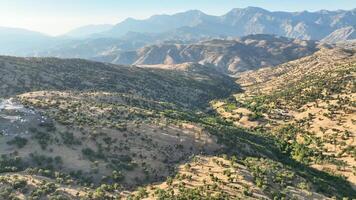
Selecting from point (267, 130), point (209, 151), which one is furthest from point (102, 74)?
point (209, 151)

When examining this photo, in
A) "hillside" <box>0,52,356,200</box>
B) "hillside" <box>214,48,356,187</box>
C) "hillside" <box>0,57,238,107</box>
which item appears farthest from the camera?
"hillside" <box>0,57,238,107</box>

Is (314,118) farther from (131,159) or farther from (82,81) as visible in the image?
(82,81)

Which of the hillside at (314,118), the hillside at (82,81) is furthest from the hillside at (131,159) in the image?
the hillside at (82,81)

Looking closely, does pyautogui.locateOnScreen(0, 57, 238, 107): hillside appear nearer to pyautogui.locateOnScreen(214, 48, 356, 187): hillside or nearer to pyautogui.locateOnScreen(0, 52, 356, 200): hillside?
pyautogui.locateOnScreen(214, 48, 356, 187): hillside

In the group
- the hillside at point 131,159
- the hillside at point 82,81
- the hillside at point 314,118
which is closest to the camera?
the hillside at point 131,159

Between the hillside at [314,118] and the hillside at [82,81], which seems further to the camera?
the hillside at [82,81]

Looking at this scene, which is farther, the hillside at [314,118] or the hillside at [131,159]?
the hillside at [314,118]

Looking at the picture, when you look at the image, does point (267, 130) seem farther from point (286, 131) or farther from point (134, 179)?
point (134, 179)

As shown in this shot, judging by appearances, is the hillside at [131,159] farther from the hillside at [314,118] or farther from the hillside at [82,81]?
the hillside at [82,81]

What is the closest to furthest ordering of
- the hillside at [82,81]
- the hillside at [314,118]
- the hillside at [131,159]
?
1. the hillside at [131,159]
2. the hillside at [314,118]
3. the hillside at [82,81]

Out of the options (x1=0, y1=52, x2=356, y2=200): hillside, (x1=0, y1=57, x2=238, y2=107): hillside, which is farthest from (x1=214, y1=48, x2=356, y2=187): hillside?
(x1=0, y1=57, x2=238, y2=107): hillside

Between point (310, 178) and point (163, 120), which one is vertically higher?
point (163, 120)
